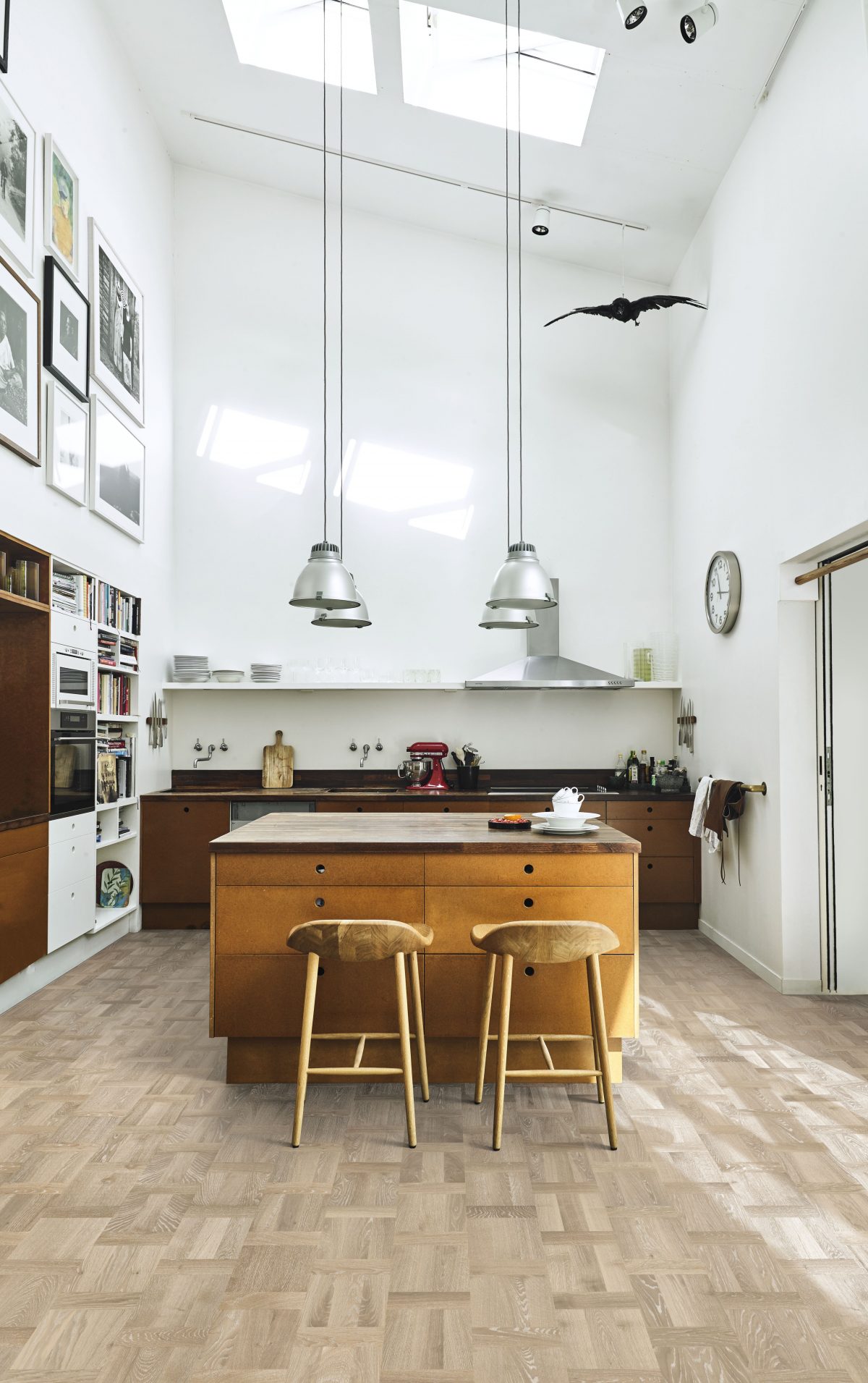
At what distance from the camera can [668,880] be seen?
232 inches

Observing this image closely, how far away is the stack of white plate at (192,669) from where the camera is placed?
6445mm

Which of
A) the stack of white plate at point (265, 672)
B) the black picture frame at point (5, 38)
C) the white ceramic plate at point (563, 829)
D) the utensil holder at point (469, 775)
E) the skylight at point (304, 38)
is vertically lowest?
the white ceramic plate at point (563, 829)

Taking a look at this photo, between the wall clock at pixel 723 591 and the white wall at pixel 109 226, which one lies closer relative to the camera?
the white wall at pixel 109 226

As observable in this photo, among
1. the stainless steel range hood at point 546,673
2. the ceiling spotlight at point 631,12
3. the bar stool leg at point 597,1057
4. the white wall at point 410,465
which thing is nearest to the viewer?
the bar stool leg at point 597,1057

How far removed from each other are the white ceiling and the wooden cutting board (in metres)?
4.05

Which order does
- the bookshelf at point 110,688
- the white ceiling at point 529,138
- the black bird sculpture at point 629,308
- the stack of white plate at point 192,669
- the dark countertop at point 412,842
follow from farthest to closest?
the stack of white plate at point 192,669 → the black bird sculpture at point 629,308 → the bookshelf at point 110,688 → the white ceiling at point 529,138 → the dark countertop at point 412,842

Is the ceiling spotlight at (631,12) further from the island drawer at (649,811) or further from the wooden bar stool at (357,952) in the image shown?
the island drawer at (649,811)

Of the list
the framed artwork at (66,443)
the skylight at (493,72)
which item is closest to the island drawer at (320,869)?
the framed artwork at (66,443)

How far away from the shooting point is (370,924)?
271cm

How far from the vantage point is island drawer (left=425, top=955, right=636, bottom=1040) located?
10.2ft

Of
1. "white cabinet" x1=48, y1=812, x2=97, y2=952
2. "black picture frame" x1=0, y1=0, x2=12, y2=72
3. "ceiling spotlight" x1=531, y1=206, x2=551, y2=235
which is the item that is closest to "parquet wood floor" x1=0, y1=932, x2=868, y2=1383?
"white cabinet" x1=48, y1=812, x2=97, y2=952

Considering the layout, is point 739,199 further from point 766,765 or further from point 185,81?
point 185,81

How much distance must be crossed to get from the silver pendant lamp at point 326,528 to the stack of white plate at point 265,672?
631 millimetres

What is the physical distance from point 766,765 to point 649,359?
360cm
